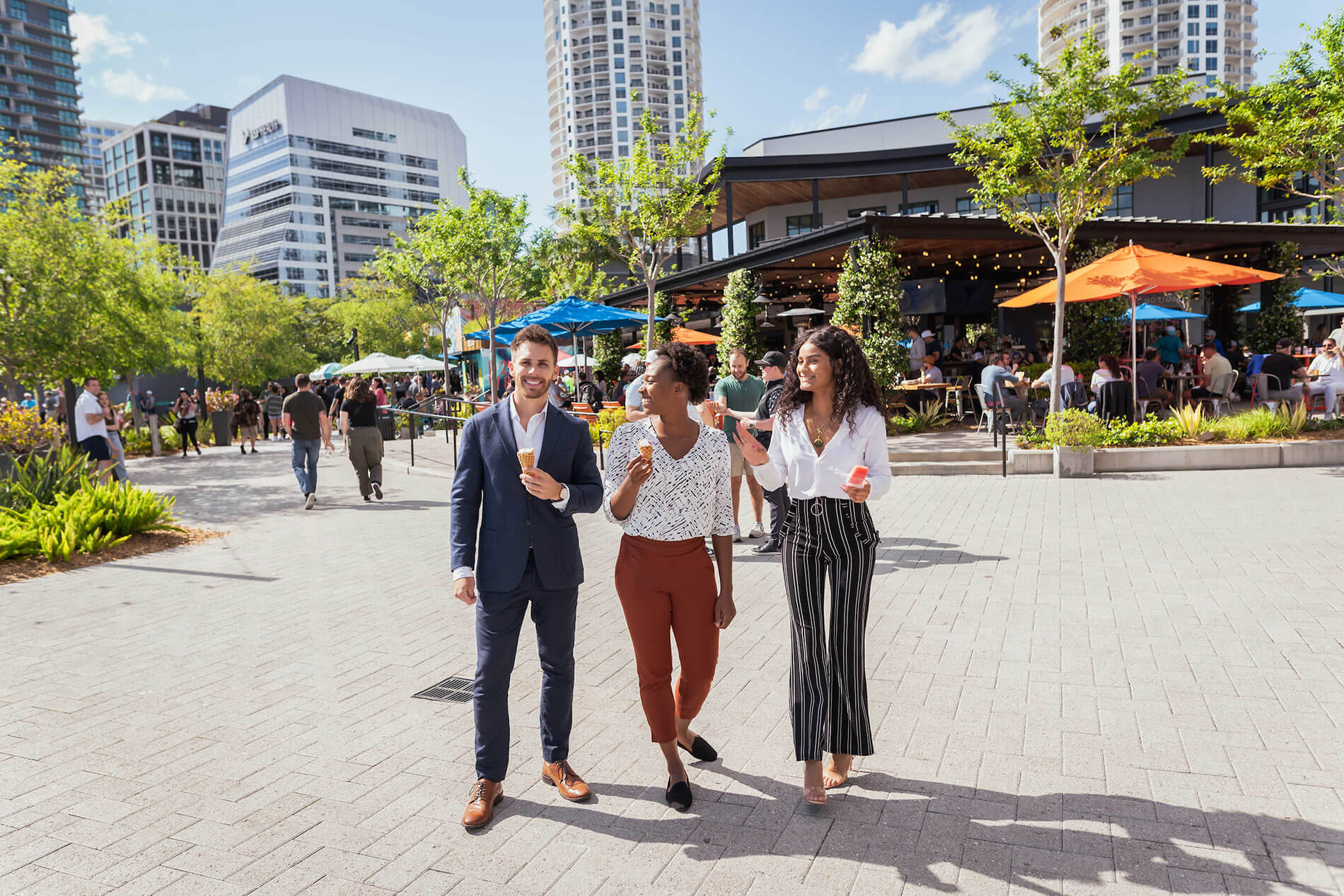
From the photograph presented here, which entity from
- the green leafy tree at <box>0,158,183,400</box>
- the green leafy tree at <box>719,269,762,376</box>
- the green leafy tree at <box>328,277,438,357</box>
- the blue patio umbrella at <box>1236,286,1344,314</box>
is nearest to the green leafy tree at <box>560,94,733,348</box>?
the green leafy tree at <box>719,269,762,376</box>

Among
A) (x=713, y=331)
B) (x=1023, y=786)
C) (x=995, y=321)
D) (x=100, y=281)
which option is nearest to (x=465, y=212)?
(x=713, y=331)

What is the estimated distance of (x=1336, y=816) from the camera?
2.94m

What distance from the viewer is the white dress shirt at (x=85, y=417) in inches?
437

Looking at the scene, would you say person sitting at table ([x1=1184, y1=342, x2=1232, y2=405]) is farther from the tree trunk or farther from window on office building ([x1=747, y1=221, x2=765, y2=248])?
window on office building ([x1=747, y1=221, x2=765, y2=248])

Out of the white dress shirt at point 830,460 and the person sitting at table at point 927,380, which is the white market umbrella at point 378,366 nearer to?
the person sitting at table at point 927,380

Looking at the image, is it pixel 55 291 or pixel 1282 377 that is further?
pixel 1282 377

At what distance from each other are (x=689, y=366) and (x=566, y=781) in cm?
177

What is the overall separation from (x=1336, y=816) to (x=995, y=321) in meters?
24.1

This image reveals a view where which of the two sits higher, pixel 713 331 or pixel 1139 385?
pixel 713 331

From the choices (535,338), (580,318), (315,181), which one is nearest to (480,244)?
(580,318)

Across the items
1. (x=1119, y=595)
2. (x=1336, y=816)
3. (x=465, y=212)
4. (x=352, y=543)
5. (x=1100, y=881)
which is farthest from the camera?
(x=465, y=212)

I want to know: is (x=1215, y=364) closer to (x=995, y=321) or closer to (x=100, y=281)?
(x=995, y=321)

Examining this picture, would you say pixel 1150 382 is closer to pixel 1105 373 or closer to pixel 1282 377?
pixel 1105 373

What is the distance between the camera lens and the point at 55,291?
11.1 metres
